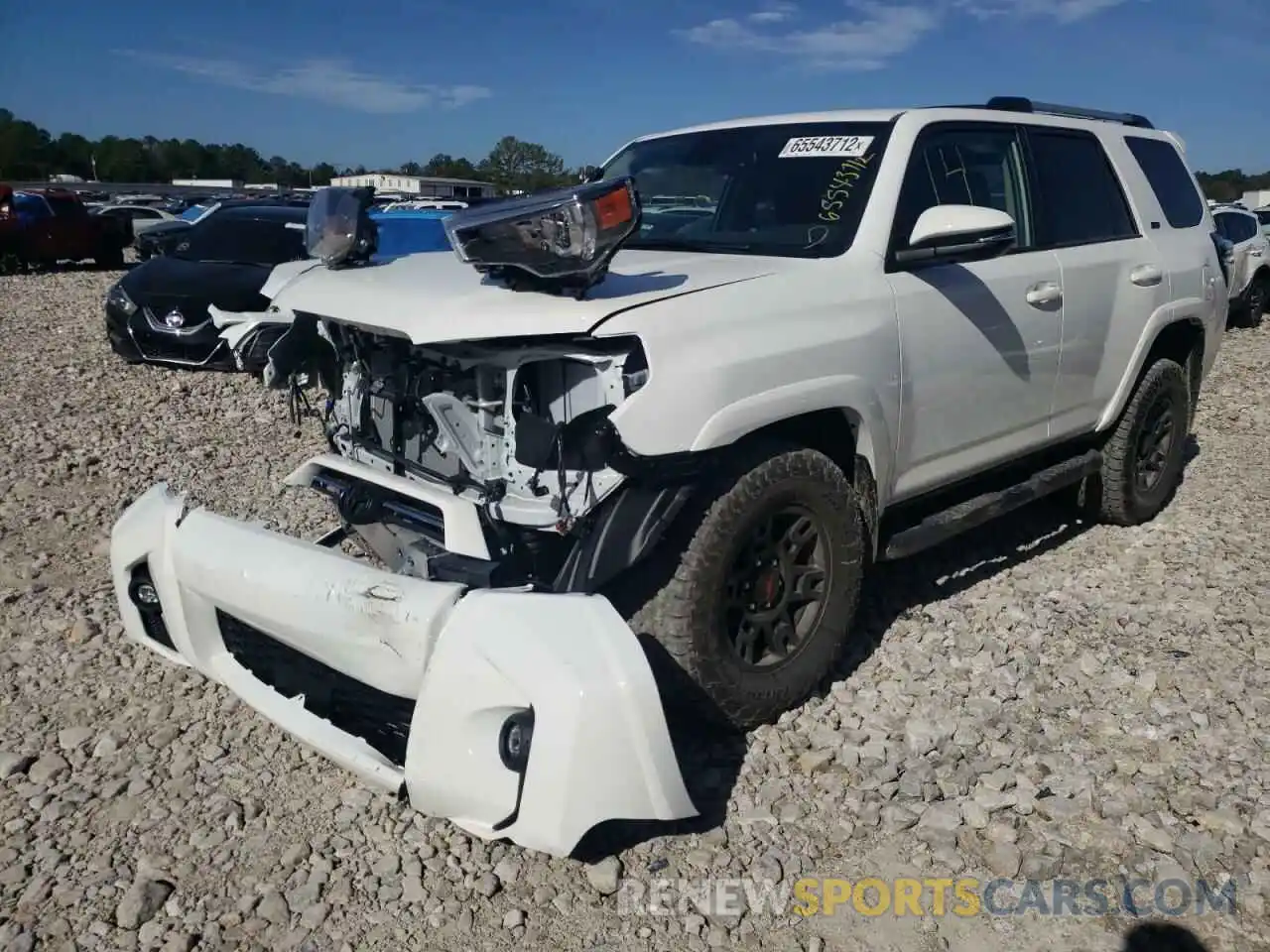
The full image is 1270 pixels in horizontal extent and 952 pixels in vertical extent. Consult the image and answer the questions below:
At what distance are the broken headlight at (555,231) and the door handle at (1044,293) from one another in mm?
2107

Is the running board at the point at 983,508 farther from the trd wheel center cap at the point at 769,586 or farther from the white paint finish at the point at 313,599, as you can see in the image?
the white paint finish at the point at 313,599

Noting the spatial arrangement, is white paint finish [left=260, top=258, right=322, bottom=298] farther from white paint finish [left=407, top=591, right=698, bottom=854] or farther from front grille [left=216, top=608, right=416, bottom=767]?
white paint finish [left=407, top=591, right=698, bottom=854]

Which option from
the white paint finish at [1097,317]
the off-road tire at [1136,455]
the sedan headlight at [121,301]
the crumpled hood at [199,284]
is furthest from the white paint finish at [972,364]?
the sedan headlight at [121,301]

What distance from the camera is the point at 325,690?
3.05m

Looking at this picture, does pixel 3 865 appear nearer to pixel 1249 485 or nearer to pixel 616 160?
pixel 616 160

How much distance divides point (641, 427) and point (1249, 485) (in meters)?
5.10

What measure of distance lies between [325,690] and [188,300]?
6650 millimetres

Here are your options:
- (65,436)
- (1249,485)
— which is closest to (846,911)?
(1249,485)

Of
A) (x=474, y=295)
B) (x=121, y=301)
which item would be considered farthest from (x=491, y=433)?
(x=121, y=301)

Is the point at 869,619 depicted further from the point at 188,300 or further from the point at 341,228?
the point at 188,300

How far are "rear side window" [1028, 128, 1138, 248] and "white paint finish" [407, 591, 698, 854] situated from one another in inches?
117

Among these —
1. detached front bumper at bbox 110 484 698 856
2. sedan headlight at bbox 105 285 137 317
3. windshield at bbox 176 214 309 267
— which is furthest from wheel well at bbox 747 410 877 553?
windshield at bbox 176 214 309 267

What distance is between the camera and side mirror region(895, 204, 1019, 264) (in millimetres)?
3422

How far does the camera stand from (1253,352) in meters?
11.5
